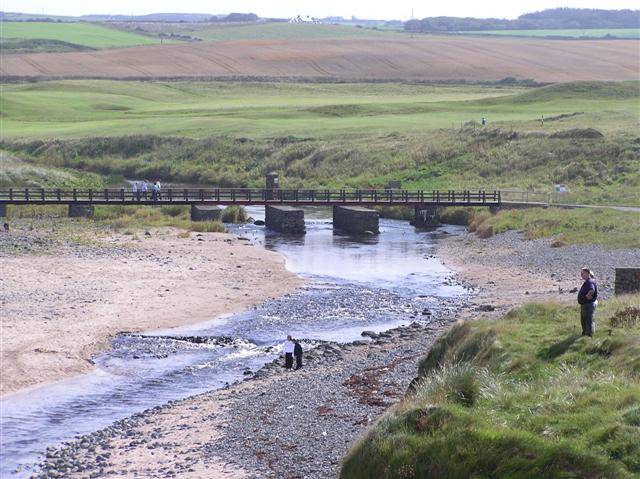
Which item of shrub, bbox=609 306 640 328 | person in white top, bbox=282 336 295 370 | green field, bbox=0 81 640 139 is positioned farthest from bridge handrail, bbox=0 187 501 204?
shrub, bbox=609 306 640 328

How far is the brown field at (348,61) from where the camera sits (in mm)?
148125

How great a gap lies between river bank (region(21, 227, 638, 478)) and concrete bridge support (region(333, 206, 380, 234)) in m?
24.8

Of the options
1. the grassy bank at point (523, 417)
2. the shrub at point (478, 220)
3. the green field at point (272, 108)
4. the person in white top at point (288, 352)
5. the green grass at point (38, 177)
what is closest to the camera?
the grassy bank at point (523, 417)

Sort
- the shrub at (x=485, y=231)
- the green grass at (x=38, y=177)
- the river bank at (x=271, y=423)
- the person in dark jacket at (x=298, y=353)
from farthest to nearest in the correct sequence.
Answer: the green grass at (x=38, y=177)
the shrub at (x=485, y=231)
the person in dark jacket at (x=298, y=353)
the river bank at (x=271, y=423)

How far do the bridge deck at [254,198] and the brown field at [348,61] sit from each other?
77435 mm

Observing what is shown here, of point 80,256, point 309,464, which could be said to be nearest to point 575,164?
point 80,256

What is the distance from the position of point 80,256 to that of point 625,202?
2967 centimetres

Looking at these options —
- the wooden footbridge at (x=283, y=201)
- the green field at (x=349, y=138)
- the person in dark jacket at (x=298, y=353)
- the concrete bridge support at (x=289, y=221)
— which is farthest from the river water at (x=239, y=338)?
the green field at (x=349, y=138)

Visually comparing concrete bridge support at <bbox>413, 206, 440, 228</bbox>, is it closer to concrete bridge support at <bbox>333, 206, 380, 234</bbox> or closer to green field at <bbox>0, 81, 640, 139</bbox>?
concrete bridge support at <bbox>333, 206, 380, 234</bbox>

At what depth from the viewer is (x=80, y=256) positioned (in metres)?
48.3

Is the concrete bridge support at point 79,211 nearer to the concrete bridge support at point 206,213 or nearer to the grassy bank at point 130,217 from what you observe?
the grassy bank at point 130,217

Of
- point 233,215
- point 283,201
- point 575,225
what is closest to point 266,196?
point 283,201

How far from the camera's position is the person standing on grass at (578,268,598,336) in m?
22.1

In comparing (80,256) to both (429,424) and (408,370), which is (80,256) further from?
(429,424)
